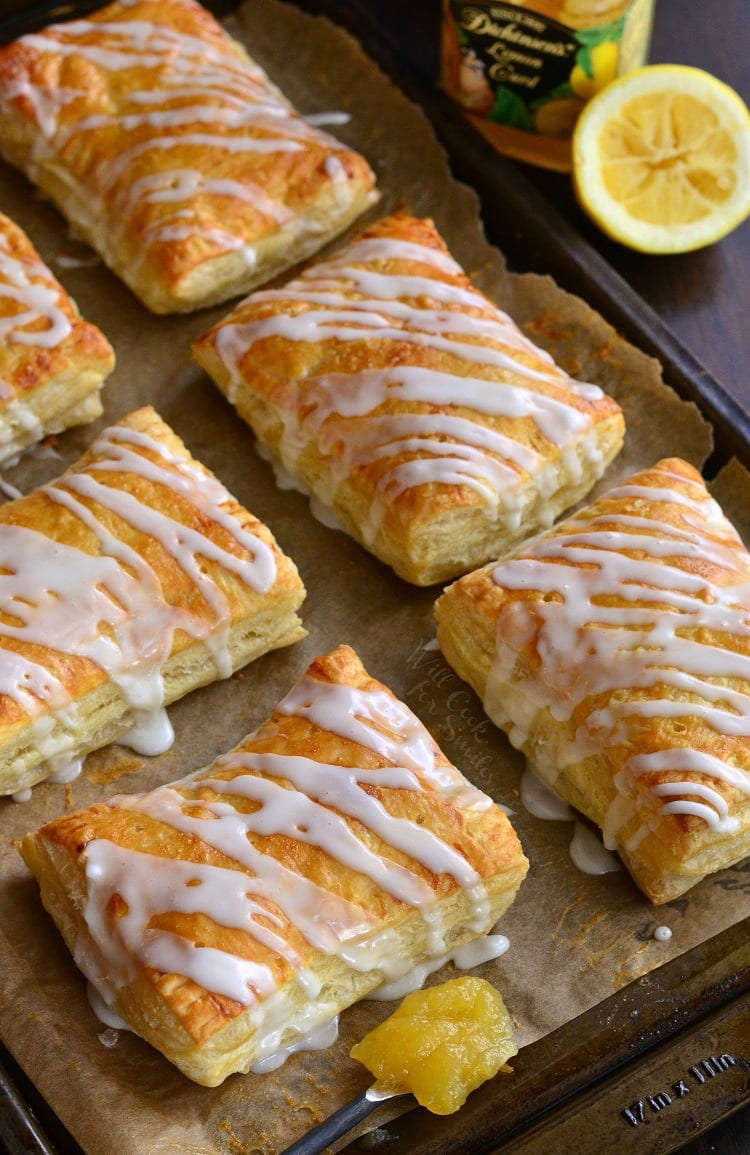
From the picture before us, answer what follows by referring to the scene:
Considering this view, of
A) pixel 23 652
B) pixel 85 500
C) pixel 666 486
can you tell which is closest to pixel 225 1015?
pixel 23 652

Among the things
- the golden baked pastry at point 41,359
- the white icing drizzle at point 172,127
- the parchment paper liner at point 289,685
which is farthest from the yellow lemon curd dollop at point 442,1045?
the white icing drizzle at point 172,127

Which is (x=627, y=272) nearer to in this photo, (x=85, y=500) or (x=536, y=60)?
(x=536, y=60)

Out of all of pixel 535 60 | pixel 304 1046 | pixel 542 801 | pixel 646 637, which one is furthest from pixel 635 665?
pixel 535 60

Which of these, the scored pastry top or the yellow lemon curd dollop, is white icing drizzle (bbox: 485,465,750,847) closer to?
the yellow lemon curd dollop

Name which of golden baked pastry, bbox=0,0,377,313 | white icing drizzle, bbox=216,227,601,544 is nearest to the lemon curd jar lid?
golden baked pastry, bbox=0,0,377,313

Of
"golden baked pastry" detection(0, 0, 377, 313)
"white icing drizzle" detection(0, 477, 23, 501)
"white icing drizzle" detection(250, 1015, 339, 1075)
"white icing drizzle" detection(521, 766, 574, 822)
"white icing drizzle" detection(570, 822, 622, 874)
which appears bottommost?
"white icing drizzle" detection(250, 1015, 339, 1075)

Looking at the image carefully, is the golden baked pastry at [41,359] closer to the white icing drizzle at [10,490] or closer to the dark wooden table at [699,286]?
the white icing drizzle at [10,490]

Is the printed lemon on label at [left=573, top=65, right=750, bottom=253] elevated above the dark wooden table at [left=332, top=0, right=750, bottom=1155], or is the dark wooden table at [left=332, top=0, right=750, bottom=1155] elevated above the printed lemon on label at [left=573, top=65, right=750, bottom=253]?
the printed lemon on label at [left=573, top=65, right=750, bottom=253]
